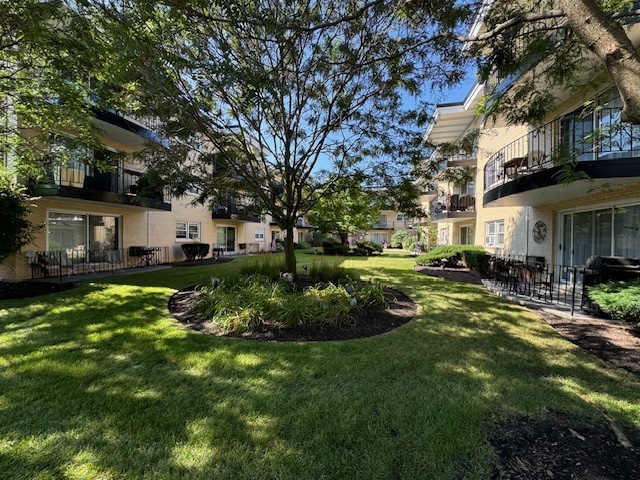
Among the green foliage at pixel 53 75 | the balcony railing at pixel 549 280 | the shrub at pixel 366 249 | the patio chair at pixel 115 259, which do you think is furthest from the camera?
the shrub at pixel 366 249

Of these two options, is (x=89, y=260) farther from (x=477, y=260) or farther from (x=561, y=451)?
(x=477, y=260)

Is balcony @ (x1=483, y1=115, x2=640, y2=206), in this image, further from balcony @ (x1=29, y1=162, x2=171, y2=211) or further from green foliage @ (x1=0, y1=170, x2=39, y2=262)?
green foliage @ (x1=0, y1=170, x2=39, y2=262)

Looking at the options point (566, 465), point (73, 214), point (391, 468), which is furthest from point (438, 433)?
point (73, 214)

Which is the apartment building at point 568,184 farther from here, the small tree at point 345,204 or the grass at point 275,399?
the grass at point 275,399

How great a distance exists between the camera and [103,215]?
1406 centimetres

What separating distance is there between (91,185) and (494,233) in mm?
19444

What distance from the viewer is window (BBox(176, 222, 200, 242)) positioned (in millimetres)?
19500

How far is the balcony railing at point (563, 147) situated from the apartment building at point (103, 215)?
8870 mm

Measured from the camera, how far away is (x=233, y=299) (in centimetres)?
617

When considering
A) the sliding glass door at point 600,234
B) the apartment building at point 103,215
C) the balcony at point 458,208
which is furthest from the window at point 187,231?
the sliding glass door at point 600,234

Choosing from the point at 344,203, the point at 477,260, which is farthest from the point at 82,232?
the point at 477,260

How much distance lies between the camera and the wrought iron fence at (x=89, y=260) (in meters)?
11.1

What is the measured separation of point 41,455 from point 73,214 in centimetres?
1371

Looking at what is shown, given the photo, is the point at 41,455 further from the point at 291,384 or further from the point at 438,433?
the point at 438,433
